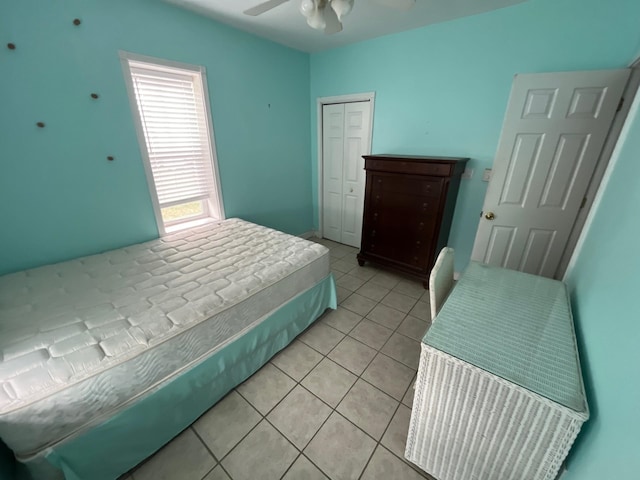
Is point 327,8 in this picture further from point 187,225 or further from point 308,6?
point 187,225

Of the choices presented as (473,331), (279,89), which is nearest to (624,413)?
(473,331)

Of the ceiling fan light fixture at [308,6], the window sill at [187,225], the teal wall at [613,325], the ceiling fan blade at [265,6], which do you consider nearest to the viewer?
the teal wall at [613,325]

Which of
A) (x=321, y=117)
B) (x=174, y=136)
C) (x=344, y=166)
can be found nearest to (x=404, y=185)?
(x=344, y=166)

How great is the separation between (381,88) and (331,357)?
287 centimetres

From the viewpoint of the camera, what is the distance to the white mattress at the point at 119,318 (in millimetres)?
960

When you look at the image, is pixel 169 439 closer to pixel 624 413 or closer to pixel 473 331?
pixel 473 331

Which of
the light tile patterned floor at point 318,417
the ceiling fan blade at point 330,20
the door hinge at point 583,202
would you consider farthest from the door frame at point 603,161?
the ceiling fan blade at point 330,20

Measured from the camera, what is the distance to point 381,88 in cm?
284

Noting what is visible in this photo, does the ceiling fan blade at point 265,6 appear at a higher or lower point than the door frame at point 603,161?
higher

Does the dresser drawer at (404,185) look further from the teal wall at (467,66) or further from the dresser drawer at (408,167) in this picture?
the teal wall at (467,66)

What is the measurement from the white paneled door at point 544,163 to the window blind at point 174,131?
2795mm

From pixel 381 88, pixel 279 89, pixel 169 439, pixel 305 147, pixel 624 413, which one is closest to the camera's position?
pixel 624 413

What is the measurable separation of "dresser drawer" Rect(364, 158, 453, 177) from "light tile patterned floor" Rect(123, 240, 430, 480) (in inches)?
53.7

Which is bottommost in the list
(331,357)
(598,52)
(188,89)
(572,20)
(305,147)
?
(331,357)
